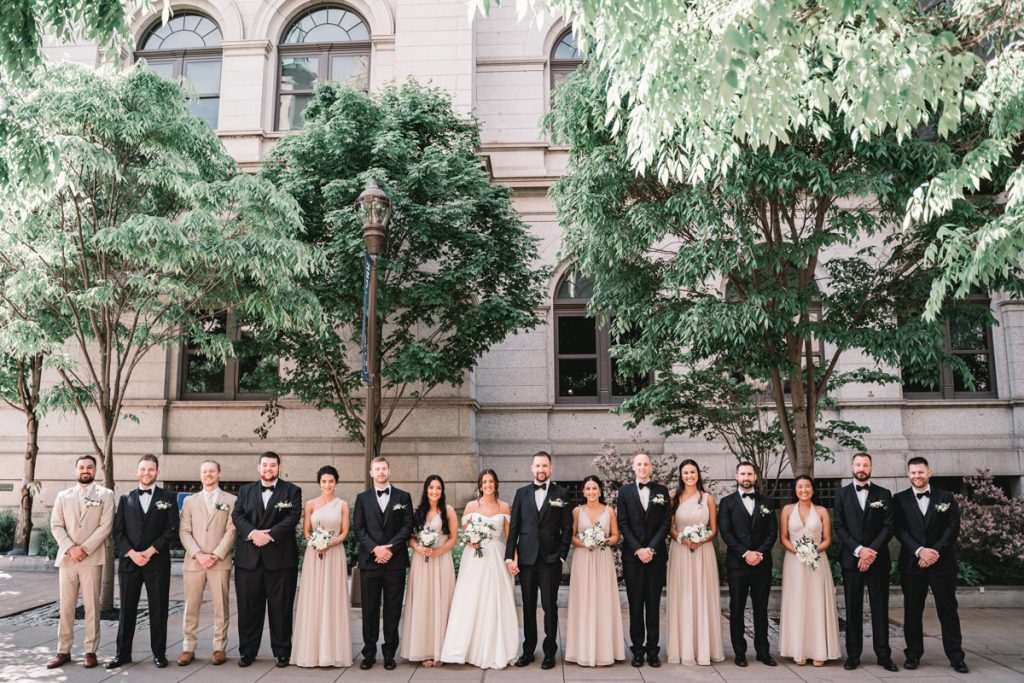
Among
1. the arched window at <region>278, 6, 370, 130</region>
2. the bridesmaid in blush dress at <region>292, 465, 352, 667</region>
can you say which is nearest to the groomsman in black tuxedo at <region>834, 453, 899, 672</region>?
the bridesmaid in blush dress at <region>292, 465, 352, 667</region>

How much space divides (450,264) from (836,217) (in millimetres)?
6434

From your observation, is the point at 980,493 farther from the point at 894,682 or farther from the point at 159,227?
the point at 159,227

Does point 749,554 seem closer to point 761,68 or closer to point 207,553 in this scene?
point 761,68

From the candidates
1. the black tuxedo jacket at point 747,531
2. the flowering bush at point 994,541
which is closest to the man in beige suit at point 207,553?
the black tuxedo jacket at point 747,531

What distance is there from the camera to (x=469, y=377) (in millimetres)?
15508

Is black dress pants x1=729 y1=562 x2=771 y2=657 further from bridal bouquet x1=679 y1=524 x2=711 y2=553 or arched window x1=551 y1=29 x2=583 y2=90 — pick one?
arched window x1=551 y1=29 x2=583 y2=90

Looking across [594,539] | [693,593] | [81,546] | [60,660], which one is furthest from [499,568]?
[60,660]

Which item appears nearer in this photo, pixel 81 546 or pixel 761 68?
pixel 761 68

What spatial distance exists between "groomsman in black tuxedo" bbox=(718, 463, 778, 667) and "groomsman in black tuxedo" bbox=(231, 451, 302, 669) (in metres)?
4.60

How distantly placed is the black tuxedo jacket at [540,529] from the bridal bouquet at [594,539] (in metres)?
0.19

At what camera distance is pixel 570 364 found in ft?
56.4

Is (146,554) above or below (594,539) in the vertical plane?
below

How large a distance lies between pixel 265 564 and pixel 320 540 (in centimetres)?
62

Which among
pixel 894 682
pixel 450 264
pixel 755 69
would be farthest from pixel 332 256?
pixel 894 682
